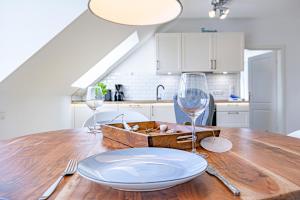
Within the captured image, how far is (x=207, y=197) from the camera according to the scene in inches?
17.2

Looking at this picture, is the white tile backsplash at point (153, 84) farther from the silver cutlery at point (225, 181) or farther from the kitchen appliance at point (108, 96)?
the silver cutlery at point (225, 181)

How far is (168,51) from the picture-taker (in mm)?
4113

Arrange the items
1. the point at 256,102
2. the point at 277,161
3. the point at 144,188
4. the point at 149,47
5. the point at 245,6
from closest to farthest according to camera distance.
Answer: the point at 144,188 → the point at 277,161 → the point at 245,6 → the point at 149,47 → the point at 256,102

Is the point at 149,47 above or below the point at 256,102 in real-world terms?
above

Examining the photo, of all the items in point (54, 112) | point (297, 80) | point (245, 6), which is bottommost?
point (54, 112)

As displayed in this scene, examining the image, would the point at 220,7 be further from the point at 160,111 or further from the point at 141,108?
the point at 141,108

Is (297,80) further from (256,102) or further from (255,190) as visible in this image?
(255,190)

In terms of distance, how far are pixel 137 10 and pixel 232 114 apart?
3050 millimetres

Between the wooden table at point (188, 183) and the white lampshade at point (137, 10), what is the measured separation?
68cm

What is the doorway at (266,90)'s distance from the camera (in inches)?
182

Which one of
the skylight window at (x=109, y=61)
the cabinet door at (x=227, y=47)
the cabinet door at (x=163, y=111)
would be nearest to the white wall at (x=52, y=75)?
the skylight window at (x=109, y=61)

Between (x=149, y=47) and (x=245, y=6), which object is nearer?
(x=245, y=6)

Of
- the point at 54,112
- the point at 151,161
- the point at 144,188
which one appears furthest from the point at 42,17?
the point at 144,188

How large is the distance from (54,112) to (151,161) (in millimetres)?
2928
